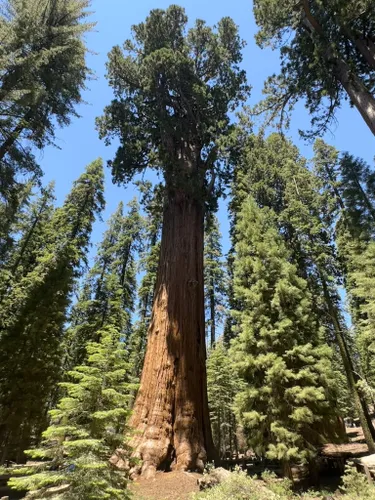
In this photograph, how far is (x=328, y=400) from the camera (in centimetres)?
777

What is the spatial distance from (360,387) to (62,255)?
1447cm

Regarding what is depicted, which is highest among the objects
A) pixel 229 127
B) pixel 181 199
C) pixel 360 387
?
pixel 229 127

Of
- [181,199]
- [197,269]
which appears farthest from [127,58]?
[197,269]

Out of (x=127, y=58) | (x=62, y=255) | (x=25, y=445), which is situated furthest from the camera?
(x=62, y=255)

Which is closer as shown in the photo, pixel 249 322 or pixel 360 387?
pixel 249 322

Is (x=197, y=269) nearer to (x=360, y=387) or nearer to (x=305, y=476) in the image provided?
(x=305, y=476)

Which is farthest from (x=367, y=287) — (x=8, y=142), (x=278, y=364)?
(x=8, y=142)

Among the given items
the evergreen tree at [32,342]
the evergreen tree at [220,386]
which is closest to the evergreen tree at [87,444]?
the evergreen tree at [32,342]

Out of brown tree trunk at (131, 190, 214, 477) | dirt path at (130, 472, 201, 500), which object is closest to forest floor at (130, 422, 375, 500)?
dirt path at (130, 472, 201, 500)

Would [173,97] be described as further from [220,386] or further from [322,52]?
[220,386]

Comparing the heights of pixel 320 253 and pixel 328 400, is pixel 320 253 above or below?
above

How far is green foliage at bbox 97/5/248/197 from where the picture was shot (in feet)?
37.0

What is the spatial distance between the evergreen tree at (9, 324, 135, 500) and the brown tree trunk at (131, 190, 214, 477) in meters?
0.93

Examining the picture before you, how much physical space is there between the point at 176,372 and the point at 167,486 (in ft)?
7.32
